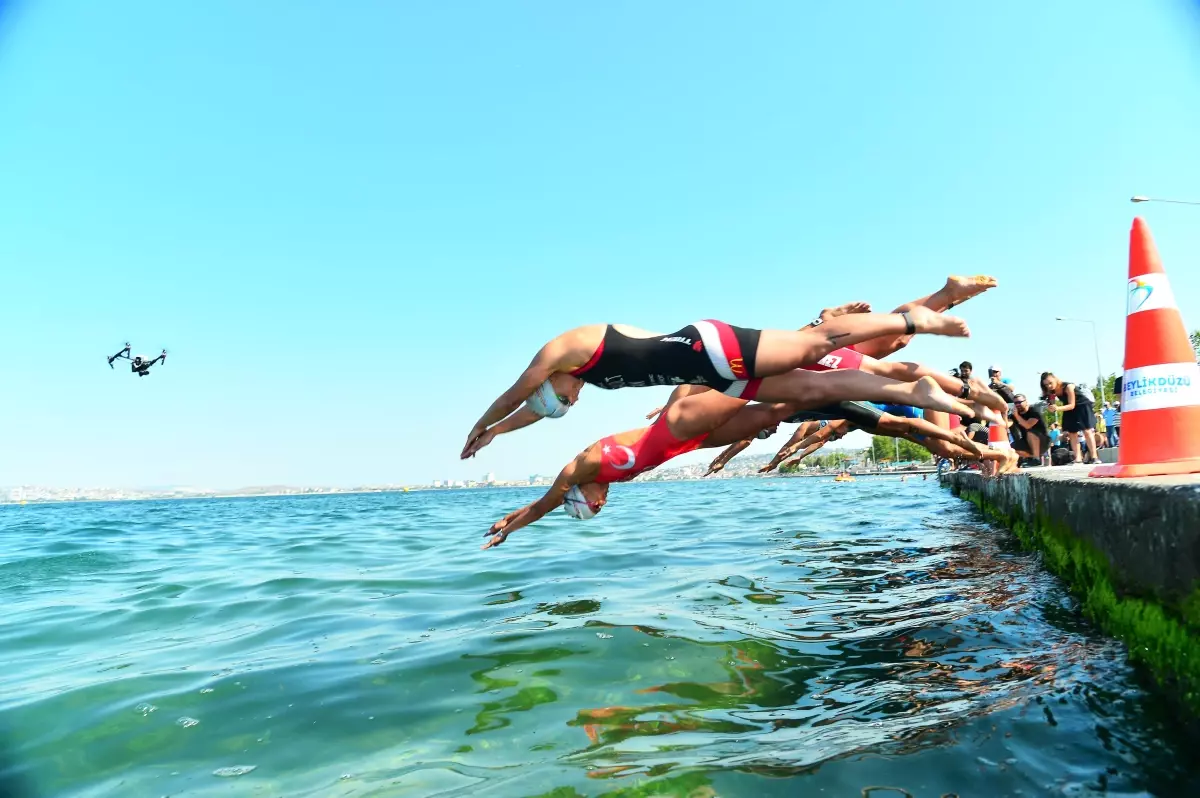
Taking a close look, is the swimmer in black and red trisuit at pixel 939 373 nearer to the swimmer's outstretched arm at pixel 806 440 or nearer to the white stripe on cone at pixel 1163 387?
the white stripe on cone at pixel 1163 387

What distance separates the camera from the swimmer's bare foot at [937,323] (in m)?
5.40

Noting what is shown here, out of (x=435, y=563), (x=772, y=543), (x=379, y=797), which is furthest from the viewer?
(x=772, y=543)

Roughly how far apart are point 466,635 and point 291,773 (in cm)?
215

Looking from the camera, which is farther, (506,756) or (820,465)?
(820,465)

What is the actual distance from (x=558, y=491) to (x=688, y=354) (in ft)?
8.11

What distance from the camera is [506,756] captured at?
2.96 meters

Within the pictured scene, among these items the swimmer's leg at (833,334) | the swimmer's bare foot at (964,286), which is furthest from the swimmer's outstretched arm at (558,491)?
the swimmer's bare foot at (964,286)

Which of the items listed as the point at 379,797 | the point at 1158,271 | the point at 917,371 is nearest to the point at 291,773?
the point at 379,797

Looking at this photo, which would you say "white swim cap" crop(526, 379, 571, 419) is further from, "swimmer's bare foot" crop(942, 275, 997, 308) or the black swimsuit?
"swimmer's bare foot" crop(942, 275, 997, 308)

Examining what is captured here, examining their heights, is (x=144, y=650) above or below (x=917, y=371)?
below

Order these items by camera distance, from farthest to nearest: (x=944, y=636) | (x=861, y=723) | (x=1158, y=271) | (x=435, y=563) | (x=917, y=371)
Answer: (x=435, y=563) → (x=917, y=371) → (x=1158, y=271) → (x=944, y=636) → (x=861, y=723)

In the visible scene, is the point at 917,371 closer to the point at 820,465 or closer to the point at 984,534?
the point at 984,534

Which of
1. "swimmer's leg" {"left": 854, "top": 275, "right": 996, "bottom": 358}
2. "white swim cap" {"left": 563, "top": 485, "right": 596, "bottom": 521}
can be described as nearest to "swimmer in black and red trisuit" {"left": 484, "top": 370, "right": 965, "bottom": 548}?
"white swim cap" {"left": 563, "top": 485, "right": 596, "bottom": 521}

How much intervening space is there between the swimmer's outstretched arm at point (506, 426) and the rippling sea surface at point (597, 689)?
151cm
